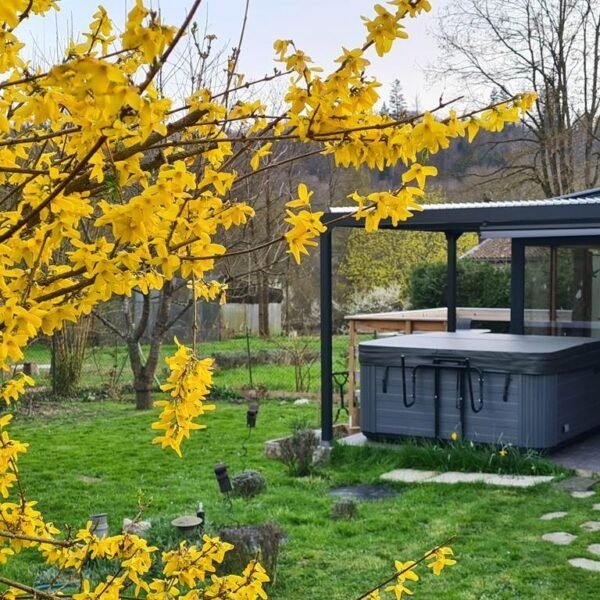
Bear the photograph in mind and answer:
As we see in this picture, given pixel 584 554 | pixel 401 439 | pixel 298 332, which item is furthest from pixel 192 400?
pixel 298 332

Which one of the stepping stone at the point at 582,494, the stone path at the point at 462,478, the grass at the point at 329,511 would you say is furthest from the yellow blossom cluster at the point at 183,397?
the stone path at the point at 462,478

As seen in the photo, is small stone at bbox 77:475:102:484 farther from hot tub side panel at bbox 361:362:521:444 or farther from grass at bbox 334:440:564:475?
hot tub side panel at bbox 361:362:521:444

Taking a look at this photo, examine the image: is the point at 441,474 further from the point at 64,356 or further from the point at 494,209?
the point at 64,356

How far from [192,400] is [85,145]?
621 mm

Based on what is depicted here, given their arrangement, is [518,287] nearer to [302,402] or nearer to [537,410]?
[537,410]

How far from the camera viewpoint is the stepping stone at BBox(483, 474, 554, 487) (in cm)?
638

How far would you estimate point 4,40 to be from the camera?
1492mm

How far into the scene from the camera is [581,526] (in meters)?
5.36

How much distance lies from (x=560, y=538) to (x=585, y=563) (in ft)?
1.46

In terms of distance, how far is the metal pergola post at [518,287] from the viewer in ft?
29.6

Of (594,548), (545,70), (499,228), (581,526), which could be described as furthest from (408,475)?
(545,70)

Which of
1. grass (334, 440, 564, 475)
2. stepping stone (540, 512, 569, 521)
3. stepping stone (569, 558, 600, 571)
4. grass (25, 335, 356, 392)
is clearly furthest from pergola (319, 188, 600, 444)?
grass (25, 335, 356, 392)

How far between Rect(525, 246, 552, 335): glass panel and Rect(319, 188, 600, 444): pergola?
0.06 m

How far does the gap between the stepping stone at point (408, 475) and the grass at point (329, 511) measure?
4.9 inches
